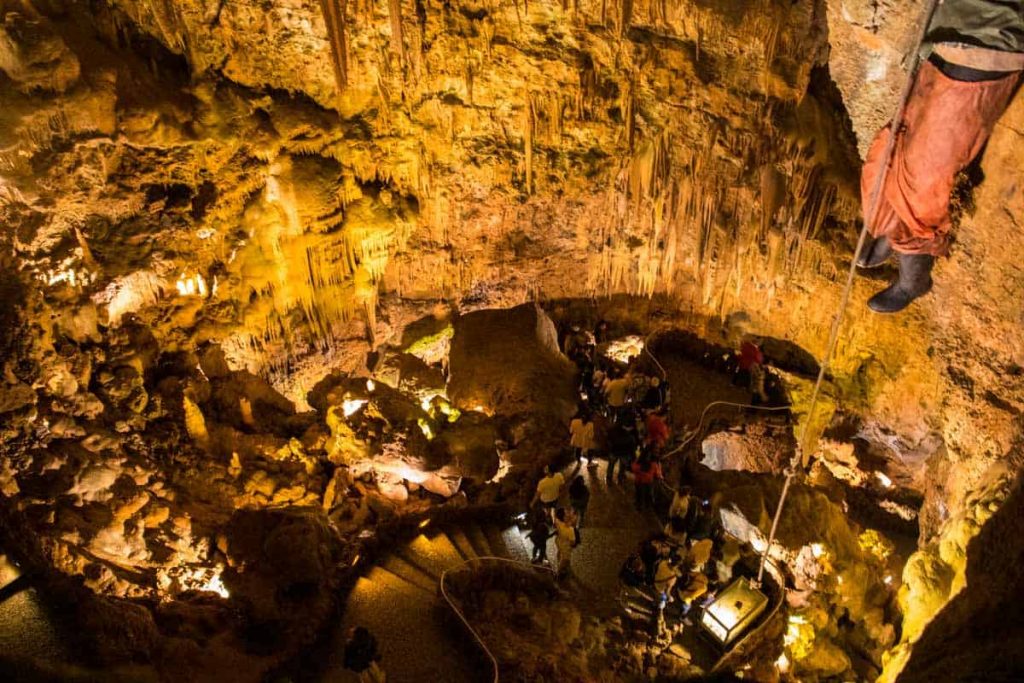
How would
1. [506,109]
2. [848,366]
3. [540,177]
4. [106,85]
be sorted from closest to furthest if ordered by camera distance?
1. [106,85]
2. [506,109]
3. [540,177]
4. [848,366]

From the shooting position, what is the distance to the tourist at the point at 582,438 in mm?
8641

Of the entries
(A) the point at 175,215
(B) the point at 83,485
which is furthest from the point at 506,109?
(B) the point at 83,485

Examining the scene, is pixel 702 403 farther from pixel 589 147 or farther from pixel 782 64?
pixel 782 64

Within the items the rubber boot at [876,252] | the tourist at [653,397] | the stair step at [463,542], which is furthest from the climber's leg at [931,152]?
the stair step at [463,542]

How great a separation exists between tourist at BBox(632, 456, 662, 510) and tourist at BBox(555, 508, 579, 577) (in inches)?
47.5

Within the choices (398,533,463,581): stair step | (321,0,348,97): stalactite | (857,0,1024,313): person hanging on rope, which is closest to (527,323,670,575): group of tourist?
(398,533,463,581): stair step

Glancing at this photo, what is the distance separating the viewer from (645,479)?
27.9ft

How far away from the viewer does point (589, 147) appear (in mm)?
10141

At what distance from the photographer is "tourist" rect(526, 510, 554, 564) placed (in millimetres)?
7586

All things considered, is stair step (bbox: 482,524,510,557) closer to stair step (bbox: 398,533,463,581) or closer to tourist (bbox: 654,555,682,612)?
stair step (bbox: 398,533,463,581)

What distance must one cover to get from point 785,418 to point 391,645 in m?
8.07

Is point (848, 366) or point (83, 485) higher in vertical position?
point (83, 485)

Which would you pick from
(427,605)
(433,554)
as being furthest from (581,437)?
(427,605)

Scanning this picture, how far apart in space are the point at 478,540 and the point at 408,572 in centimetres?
97
